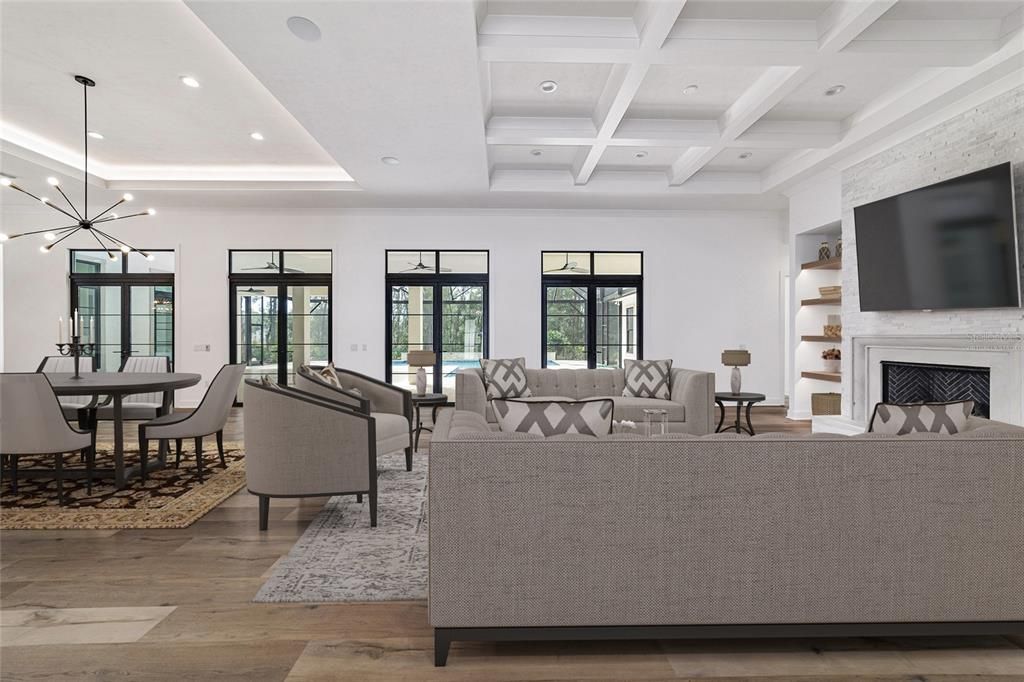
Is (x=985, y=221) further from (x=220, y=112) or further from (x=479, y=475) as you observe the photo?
(x=220, y=112)

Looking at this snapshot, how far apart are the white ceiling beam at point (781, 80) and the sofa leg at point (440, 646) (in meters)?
3.94

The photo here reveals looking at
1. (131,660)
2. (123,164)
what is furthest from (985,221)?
(123,164)

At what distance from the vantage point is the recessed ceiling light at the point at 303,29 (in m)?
3.06

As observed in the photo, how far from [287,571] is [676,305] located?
6.86 metres

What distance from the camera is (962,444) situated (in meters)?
1.70

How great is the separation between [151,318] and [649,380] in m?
7.36

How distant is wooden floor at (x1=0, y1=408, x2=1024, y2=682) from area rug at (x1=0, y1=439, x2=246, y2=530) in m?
0.73

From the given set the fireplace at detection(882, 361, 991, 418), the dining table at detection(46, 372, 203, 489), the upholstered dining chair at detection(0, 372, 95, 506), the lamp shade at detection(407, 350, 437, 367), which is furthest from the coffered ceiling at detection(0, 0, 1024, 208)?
the upholstered dining chair at detection(0, 372, 95, 506)

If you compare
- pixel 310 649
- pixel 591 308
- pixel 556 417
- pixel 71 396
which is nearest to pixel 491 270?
pixel 591 308

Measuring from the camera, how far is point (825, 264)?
650cm

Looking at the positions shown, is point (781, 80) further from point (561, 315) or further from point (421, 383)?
point (561, 315)

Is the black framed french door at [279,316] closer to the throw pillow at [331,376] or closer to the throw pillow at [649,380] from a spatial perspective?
the throw pillow at [331,376]

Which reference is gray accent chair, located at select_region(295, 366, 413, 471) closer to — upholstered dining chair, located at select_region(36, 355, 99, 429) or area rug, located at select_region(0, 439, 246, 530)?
area rug, located at select_region(0, 439, 246, 530)

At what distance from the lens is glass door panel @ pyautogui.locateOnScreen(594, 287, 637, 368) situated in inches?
318
